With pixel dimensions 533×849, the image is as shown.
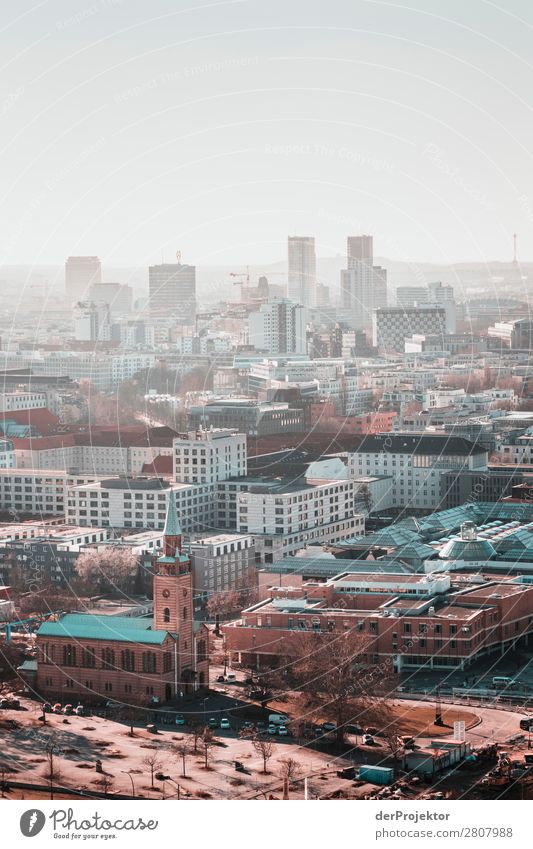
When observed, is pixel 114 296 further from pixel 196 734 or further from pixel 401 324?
pixel 196 734

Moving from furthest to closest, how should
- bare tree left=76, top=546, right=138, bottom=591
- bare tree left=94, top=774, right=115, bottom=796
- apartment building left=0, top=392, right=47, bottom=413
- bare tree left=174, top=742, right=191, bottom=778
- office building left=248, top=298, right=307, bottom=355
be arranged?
office building left=248, top=298, right=307, bottom=355, apartment building left=0, top=392, right=47, bottom=413, bare tree left=76, top=546, right=138, bottom=591, bare tree left=174, top=742, right=191, bottom=778, bare tree left=94, top=774, right=115, bottom=796

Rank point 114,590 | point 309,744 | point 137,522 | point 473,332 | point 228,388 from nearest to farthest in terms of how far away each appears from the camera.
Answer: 1. point 309,744
2. point 114,590
3. point 137,522
4. point 228,388
5. point 473,332

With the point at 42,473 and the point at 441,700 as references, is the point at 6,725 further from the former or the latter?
the point at 42,473

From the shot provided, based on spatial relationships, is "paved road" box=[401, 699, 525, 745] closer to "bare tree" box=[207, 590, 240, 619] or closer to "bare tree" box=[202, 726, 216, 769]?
"bare tree" box=[202, 726, 216, 769]

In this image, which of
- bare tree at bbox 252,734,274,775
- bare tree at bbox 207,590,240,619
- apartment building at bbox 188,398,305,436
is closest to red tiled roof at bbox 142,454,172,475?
apartment building at bbox 188,398,305,436

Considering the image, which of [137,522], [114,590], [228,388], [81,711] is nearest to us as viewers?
[81,711]

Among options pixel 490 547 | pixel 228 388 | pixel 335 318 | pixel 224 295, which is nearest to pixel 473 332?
pixel 335 318

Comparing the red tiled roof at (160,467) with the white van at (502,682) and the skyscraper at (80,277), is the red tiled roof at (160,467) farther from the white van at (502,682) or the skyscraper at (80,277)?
the skyscraper at (80,277)
